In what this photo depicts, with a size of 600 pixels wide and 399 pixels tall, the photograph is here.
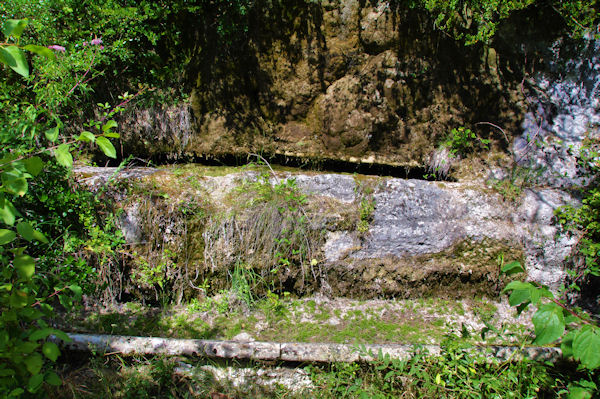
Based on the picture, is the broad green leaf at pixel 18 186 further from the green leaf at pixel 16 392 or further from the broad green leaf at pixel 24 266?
the green leaf at pixel 16 392

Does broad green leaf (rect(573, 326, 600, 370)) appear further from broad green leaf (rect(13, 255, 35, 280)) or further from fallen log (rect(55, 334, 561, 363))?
broad green leaf (rect(13, 255, 35, 280))

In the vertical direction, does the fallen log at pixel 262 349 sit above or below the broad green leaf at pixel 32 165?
below

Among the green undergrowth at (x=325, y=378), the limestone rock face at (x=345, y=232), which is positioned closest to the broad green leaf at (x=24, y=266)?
the green undergrowth at (x=325, y=378)

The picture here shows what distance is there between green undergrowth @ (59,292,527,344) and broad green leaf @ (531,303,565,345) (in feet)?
3.52

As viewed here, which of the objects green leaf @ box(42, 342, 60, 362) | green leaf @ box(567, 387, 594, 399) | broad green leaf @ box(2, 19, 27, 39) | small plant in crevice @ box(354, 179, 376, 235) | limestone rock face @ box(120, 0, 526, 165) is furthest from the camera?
limestone rock face @ box(120, 0, 526, 165)

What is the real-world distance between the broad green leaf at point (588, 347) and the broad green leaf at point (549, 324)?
0.34 feet

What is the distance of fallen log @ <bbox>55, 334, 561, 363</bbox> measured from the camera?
2.74 metres

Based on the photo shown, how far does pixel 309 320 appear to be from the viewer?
11.5 ft

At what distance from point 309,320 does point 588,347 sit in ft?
7.03

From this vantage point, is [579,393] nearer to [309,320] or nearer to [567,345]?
[567,345]

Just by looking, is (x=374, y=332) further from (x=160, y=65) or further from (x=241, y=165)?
(x=160, y=65)

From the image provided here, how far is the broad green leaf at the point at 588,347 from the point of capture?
1.81m

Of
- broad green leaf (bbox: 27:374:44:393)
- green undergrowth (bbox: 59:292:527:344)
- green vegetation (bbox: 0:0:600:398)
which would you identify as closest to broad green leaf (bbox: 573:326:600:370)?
green vegetation (bbox: 0:0:600:398)

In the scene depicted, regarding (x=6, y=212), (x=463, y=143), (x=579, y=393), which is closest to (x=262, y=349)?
(x=6, y=212)
